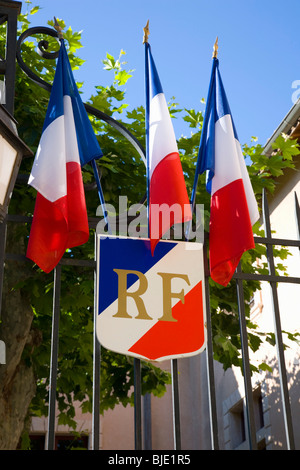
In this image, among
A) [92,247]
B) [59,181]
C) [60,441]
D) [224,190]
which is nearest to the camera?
[59,181]

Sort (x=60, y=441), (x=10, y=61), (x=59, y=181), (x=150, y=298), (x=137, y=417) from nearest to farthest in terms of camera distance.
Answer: (x=137, y=417) → (x=150, y=298) → (x=59, y=181) → (x=10, y=61) → (x=60, y=441)

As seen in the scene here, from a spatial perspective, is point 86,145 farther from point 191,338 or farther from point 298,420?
point 298,420

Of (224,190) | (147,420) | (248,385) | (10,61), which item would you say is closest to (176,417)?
(248,385)

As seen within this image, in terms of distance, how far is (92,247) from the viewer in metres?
7.59

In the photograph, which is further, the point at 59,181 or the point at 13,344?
the point at 13,344

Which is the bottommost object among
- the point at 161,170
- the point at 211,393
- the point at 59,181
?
the point at 211,393

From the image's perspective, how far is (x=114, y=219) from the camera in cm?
431

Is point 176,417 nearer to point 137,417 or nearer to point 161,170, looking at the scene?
point 137,417

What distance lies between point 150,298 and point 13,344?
167 inches

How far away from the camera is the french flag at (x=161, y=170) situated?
A: 4.29 meters

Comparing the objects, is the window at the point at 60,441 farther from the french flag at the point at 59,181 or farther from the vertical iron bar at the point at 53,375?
the vertical iron bar at the point at 53,375

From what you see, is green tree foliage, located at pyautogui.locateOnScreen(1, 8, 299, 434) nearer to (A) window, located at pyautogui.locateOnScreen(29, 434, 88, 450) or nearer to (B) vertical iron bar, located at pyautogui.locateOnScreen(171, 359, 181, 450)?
(B) vertical iron bar, located at pyautogui.locateOnScreen(171, 359, 181, 450)

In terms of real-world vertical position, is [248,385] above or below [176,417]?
above

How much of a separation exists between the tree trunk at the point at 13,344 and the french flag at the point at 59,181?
3172 millimetres
